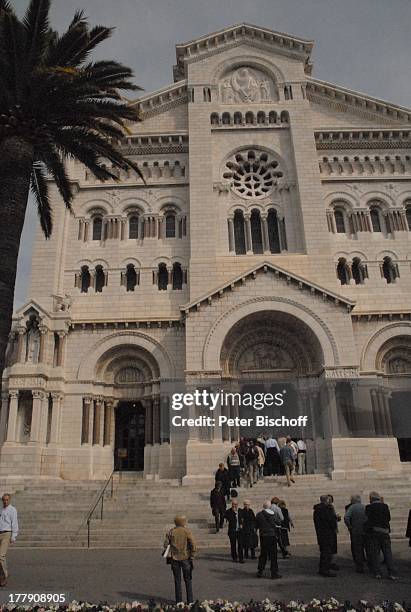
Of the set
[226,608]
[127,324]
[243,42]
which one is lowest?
[226,608]

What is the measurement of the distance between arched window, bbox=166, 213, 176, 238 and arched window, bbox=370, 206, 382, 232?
38.7ft

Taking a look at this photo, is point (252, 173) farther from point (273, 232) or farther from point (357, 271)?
point (357, 271)

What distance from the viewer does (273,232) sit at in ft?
96.9

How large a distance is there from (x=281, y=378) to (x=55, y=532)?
13814 millimetres

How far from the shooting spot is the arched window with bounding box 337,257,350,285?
27.9m

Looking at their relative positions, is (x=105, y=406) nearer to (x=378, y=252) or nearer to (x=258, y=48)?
(x=378, y=252)

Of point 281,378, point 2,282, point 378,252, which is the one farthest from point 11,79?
point 378,252

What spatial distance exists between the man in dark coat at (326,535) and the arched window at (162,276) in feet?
60.6

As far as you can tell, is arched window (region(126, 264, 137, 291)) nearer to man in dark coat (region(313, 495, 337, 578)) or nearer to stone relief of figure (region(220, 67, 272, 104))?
stone relief of figure (region(220, 67, 272, 104))

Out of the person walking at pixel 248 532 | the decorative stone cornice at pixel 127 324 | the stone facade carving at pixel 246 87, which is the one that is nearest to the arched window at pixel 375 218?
the stone facade carving at pixel 246 87

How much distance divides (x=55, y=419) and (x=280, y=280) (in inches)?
514

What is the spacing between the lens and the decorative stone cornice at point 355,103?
102 ft

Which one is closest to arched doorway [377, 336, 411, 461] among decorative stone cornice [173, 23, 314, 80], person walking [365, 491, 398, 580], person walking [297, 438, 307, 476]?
person walking [297, 438, 307, 476]

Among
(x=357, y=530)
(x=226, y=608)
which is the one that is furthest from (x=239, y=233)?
(x=226, y=608)
